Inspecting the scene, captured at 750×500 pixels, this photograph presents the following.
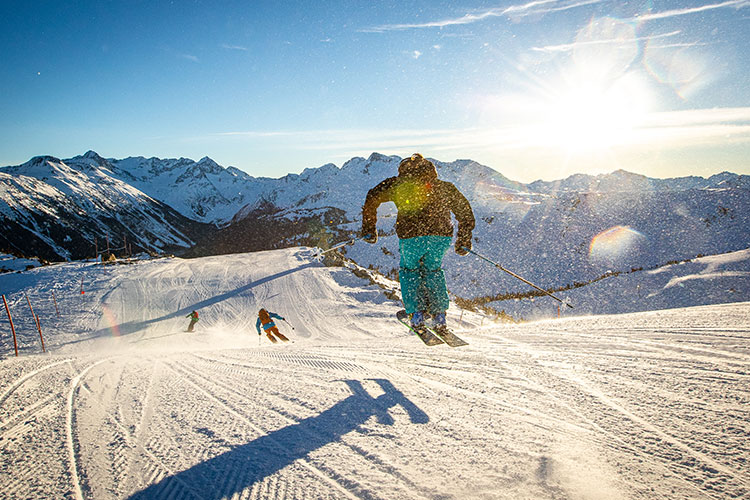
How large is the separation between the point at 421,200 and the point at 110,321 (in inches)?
598

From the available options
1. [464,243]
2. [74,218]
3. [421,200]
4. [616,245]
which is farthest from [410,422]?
[74,218]

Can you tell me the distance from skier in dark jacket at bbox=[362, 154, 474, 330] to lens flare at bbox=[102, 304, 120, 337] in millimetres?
13341

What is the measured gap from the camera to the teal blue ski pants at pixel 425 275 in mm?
3986

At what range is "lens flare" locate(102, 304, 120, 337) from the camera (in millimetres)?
13097

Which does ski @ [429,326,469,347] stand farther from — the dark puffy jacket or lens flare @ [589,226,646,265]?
lens flare @ [589,226,646,265]

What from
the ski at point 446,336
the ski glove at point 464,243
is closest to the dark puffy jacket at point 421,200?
the ski glove at point 464,243

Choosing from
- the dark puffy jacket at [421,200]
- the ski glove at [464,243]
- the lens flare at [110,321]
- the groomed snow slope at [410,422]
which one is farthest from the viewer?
the lens flare at [110,321]

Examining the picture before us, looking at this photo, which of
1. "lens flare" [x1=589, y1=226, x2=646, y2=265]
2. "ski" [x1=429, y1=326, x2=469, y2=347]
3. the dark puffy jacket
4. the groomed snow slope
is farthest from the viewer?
"lens flare" [x1=589, y1=226, x2=646, y2=265]

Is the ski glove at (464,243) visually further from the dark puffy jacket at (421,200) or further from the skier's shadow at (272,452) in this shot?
the skier's shadow at (272,452)

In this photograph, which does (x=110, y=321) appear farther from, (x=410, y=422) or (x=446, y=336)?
(x=410, y=422)

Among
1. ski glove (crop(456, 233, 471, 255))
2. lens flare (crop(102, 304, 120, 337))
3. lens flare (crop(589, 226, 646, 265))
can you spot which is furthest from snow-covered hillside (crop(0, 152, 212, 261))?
ski glove (crop(456, 233, 471, 255))

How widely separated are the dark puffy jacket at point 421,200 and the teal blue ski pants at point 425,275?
4.1 inches

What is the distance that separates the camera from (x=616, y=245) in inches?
1210

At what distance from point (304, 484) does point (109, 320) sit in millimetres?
16144
